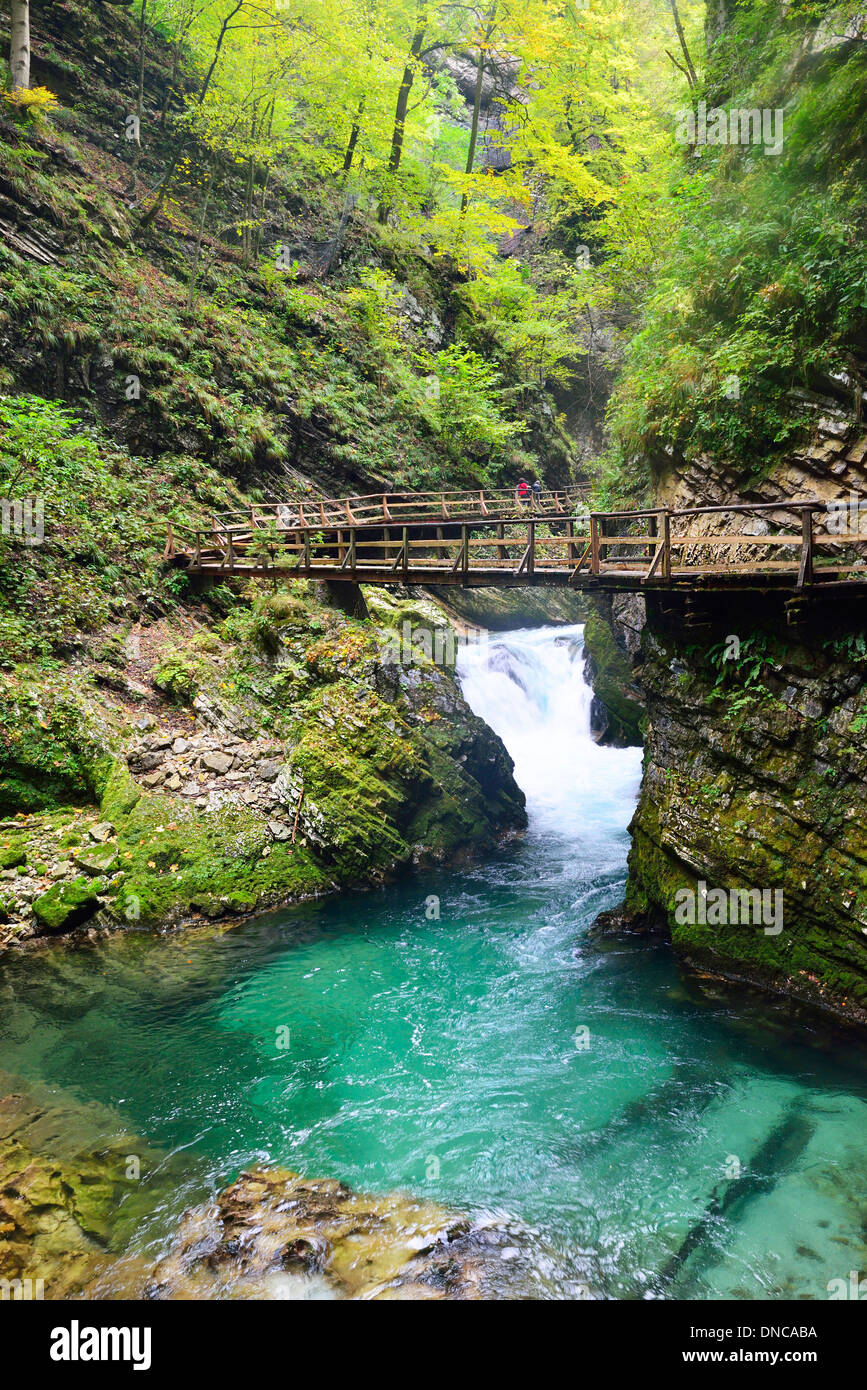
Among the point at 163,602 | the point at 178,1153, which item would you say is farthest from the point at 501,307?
the point at 178,1153

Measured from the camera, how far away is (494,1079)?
287 inches

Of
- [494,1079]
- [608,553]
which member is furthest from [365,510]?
[494,1079]

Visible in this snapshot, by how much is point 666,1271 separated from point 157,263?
900 inches

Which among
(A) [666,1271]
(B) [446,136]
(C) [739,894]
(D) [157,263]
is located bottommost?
(A) [666,1271]

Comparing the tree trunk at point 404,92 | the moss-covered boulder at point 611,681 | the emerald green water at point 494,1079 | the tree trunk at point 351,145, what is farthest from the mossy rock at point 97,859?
the tree trunk at point 404,92

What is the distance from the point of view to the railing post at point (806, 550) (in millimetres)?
7367

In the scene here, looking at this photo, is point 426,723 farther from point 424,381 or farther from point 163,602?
point 424,381

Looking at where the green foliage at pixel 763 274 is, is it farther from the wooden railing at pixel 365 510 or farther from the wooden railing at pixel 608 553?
the wooden railing at pixel 365 510

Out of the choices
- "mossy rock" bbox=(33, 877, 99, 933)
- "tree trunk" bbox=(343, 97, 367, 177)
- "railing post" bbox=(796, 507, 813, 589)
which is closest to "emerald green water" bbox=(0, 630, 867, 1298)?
"mossy rock" bbox=(33, 877, 99, 933)

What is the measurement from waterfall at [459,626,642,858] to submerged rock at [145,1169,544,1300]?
1008 centimetres

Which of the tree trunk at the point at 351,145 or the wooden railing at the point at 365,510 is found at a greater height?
→ the tree trunk at the point at 351,145

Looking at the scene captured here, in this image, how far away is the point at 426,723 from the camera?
13586 millimetres

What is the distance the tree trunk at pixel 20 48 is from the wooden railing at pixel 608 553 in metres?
11.3

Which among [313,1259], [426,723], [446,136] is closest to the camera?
[313,1259]
